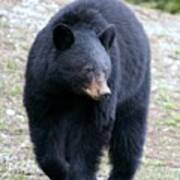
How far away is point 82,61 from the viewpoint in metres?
6.55

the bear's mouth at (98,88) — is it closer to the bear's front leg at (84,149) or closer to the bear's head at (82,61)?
the bear's head at (82,61)

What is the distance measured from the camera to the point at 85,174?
7.30m

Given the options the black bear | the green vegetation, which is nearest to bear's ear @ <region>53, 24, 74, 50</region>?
the black bear

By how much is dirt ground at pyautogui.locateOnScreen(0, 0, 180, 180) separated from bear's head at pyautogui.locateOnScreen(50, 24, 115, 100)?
1.70 m

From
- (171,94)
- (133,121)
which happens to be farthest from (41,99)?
(171,94)

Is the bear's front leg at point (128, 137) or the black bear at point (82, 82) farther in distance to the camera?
the bear's front leg at point (128, 137)

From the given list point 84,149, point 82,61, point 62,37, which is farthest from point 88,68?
point 84,149

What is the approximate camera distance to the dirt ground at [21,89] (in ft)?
28.7

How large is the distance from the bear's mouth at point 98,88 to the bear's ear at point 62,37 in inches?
13.9

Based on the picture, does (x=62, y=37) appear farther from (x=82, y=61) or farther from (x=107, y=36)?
(x=107, y=36)

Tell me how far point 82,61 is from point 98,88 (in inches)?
9.3

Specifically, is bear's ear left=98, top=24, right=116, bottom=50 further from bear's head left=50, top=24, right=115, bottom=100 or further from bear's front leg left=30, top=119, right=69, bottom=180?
bear's front leg left=30, top=119, right=69, bottom=180

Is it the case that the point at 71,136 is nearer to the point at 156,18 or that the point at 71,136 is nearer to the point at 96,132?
the point at 96,132

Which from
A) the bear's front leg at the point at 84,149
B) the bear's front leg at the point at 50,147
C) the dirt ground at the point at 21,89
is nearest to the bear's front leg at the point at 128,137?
the dirt ground at the point at 21,89
